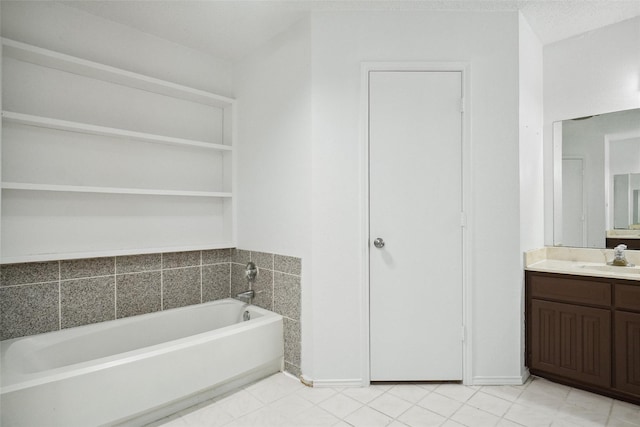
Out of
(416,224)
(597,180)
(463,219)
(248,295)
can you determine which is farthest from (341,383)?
(597,180)

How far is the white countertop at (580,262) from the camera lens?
2096mm

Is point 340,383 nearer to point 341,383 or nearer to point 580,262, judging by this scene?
point 341,383

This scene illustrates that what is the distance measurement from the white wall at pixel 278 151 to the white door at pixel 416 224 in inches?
18.0

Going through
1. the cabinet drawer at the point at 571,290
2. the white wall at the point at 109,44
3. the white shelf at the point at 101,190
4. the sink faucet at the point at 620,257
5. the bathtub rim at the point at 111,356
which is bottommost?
the bathtub rim at the point at 111,356

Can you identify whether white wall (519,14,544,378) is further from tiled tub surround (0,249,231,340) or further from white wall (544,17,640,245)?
tiled tub surround (0,249,231,340)

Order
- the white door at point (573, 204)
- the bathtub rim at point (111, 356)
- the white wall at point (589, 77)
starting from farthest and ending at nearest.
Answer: the white door at point (573, 204), the white wall at point (589, 77), the bathtub rim at point (111, 356)

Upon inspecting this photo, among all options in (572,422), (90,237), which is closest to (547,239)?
(572,422)

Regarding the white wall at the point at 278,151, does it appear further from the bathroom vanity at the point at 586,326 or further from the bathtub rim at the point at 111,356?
the bathroom vanity at the point at 586,326

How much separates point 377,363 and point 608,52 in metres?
2.78

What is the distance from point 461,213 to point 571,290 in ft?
2.72

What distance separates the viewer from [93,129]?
2.14 m

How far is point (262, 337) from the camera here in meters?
2.29

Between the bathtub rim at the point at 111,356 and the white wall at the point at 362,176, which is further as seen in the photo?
the white wall at the point at 362,176

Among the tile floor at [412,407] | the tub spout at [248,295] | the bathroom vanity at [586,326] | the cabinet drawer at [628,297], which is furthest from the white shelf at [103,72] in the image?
the cabinet drawer at [628,297]
